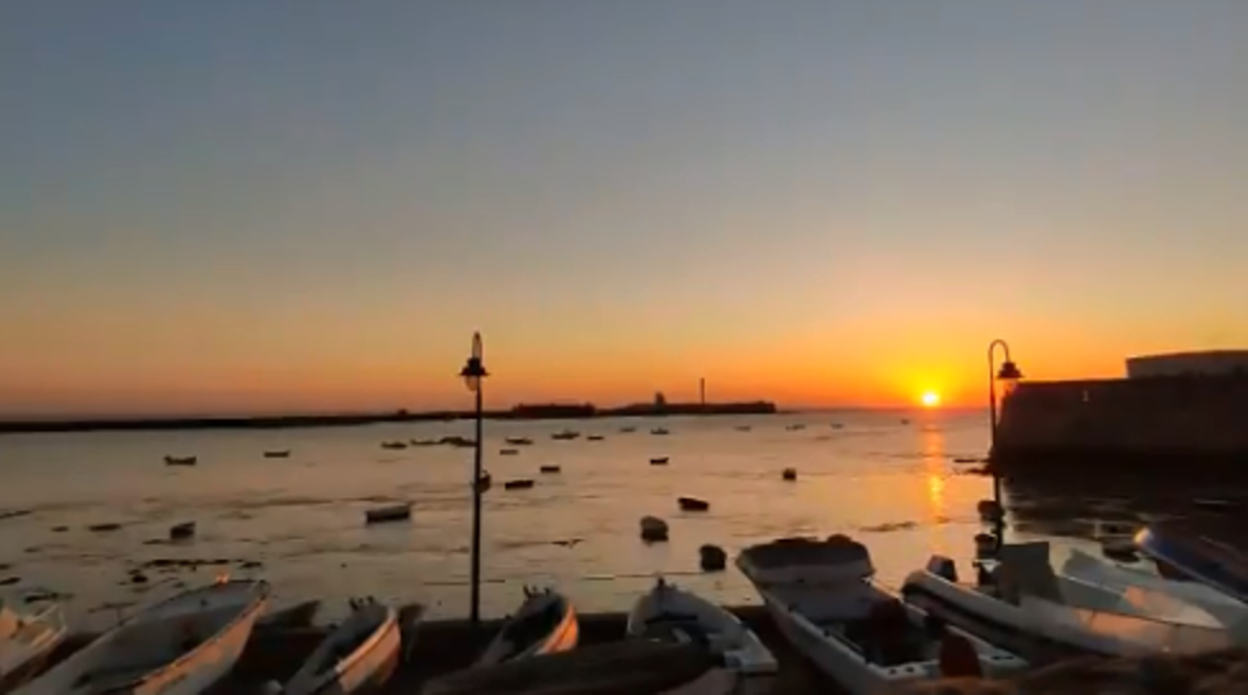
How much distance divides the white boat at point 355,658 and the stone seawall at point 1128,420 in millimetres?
62079

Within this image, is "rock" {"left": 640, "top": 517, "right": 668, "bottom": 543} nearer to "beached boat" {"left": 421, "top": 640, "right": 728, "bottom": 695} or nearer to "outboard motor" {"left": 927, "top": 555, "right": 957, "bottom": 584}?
"outboard motor" {"left": 927, "top": 555, "right": 957, "bottom": 584}

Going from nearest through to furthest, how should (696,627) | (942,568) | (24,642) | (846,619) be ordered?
(846,619) → (696,627) → (24,642) → (942,568)

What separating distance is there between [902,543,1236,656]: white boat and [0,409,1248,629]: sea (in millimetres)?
12496

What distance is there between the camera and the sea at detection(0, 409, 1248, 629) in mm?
33250

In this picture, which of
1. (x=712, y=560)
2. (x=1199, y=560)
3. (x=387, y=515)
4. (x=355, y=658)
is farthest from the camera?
(x=387, y=515)

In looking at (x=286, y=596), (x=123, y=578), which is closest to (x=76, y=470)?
(x=123, y=578)

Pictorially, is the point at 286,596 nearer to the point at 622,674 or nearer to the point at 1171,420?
the point at 622,674

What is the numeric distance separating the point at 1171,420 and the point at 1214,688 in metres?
71.6

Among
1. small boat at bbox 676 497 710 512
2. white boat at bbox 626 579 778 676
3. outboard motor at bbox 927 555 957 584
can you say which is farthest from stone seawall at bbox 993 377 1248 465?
white boat at bbox 626 579 778 676

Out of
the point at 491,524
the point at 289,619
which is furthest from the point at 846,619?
the point at 491,524

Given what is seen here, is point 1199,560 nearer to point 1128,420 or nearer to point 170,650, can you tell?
point 170,650

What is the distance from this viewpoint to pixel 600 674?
7.89m

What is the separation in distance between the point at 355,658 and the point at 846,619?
6.32m

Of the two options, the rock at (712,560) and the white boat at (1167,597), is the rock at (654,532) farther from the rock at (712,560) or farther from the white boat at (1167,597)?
the white boat at (1167,597)
